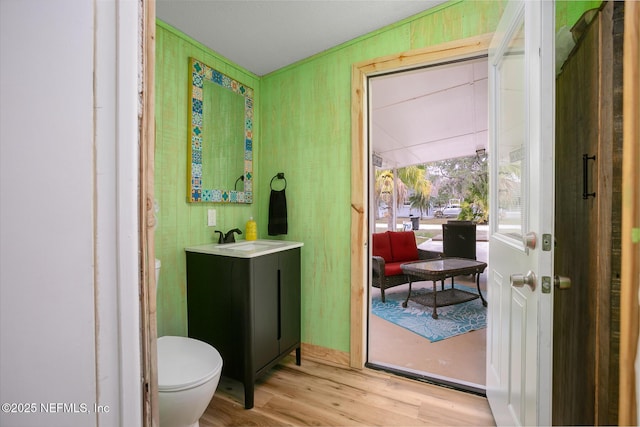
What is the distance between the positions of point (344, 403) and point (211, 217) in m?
1.52

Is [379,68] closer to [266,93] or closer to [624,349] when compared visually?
[266,93]

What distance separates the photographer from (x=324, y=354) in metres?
2.24

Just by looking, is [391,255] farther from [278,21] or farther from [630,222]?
[630,222]

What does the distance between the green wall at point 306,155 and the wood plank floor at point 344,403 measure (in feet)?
1.04

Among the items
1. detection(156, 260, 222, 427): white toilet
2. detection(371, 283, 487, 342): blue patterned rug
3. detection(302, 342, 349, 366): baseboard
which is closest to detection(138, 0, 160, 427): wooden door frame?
detection(156, 260, 222, 427): white toilet

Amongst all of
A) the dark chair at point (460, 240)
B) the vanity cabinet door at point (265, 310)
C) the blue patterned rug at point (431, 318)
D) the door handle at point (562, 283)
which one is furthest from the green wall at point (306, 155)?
the dark chair at point (460, 240)

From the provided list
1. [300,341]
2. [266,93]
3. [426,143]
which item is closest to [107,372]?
[300,341]

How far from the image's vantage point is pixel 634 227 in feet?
2.32

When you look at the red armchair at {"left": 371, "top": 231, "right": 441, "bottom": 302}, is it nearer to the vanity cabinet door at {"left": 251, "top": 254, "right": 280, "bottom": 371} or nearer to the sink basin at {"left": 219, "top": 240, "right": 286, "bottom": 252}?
the sink basin at {"left": 219, "top": 240, "right": 286, "bottom": 252}

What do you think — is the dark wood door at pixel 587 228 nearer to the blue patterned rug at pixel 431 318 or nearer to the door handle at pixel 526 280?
the door handle at pixel 526 280

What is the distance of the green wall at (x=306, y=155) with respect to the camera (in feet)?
6.18

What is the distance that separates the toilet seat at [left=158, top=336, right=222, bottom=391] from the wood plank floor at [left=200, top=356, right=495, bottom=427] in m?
0.44

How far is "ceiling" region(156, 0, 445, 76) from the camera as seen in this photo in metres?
1.75

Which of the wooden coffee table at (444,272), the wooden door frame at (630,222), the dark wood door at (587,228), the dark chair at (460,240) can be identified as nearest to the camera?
the wooden door frame at (630,222)
